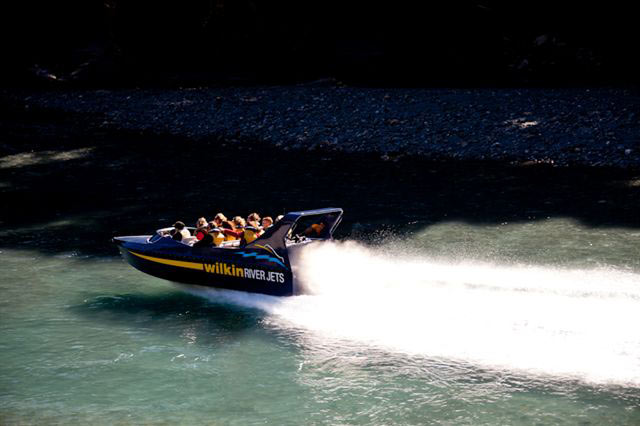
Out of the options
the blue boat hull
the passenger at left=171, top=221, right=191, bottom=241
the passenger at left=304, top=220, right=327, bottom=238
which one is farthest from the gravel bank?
the blue boat hull

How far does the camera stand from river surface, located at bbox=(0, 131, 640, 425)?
14352 millimetres

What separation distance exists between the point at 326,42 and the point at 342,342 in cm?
3978

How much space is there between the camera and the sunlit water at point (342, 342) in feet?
46.5

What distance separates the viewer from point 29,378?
15.5 metres

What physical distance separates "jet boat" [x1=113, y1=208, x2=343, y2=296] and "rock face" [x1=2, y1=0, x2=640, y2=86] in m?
27.6

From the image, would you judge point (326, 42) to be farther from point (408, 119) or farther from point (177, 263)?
point (177, 263)

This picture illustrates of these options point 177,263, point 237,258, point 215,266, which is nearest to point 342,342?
point 237,258

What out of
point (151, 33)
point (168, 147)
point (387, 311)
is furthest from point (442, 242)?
point (151, 33)

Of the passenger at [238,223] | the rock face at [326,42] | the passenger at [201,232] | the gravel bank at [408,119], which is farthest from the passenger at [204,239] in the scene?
the rock face at [326,42]

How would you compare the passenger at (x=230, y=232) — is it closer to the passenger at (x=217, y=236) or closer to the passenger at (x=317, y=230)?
the passenger at (x=217, y=236)

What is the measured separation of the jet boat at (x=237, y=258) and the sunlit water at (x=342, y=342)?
0.35 metres

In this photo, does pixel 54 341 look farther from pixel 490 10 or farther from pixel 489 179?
pixel 490 10

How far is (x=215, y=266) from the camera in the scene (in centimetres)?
2003

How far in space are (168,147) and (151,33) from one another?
17.2 meters
